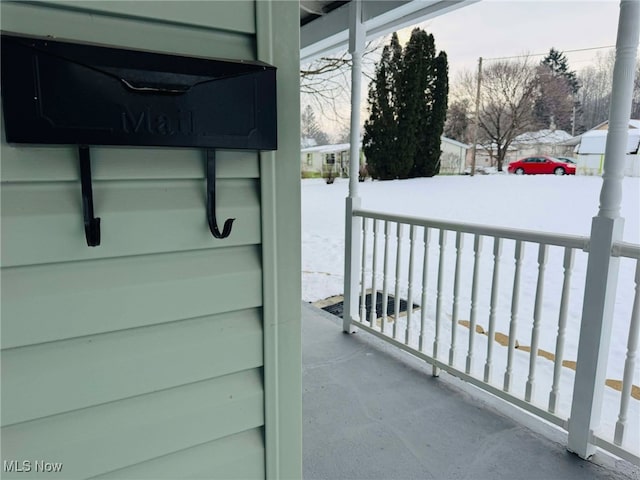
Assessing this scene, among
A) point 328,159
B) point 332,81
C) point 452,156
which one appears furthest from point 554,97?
point 328,159

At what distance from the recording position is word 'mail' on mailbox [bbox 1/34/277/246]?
1.86ft

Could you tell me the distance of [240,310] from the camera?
816mm

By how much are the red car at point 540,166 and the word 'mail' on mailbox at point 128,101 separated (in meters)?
16.8

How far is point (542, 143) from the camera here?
13.2m

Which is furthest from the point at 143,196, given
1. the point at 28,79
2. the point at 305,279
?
the point at 305,279

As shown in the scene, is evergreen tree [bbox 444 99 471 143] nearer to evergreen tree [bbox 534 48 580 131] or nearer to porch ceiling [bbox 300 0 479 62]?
evergreen tree [bbox 534 48 580 131]

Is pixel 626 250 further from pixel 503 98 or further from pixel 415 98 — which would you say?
pixel 415 98

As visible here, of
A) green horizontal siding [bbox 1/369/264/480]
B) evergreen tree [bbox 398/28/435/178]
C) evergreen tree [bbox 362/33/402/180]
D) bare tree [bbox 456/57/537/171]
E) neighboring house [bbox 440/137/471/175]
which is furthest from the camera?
neighboring house [bbox 440/137/471/175]

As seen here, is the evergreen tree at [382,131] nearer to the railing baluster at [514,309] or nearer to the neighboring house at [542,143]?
the neighboring house at [542,143]

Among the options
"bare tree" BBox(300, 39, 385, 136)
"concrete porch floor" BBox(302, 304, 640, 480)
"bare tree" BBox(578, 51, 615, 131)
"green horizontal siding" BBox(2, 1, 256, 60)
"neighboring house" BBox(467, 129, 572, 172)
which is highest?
"bare tree" BBox(300, 39, 385, 136)

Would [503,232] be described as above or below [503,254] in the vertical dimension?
above

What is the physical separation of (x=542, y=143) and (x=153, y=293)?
14905 mm

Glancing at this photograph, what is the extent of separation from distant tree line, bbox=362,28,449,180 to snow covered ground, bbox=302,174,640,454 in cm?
87

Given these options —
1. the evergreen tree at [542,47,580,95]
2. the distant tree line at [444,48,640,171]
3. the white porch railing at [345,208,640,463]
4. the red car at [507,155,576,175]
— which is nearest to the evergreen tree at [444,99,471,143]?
the distant tree line at [444,48,640,171]
